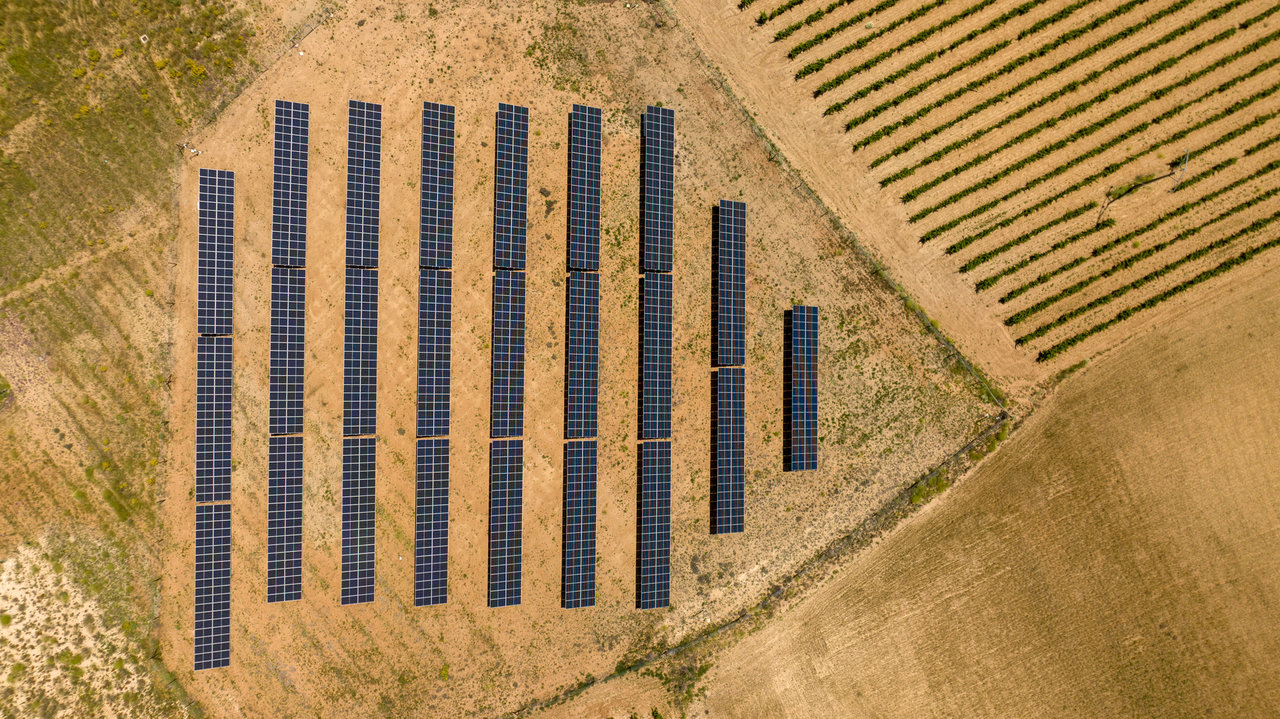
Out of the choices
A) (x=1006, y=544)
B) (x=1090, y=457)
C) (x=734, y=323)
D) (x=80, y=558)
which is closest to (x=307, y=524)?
(x=80, y=558)

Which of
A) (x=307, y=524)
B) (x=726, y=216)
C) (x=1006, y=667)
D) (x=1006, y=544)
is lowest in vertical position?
(x=1006, y=667)

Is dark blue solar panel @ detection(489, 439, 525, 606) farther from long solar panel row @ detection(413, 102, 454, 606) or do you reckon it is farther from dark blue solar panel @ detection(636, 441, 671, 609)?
dark blue solar panel @ detection(636, 441, 671, 609)

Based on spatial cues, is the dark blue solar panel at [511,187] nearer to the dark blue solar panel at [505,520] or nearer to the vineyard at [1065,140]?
the dark blue solar panel at [505,520]

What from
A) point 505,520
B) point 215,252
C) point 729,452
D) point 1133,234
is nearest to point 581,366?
point 505,520

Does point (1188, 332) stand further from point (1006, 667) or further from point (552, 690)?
point (552, 690)

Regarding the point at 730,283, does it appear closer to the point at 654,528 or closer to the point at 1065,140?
the point at 654,528

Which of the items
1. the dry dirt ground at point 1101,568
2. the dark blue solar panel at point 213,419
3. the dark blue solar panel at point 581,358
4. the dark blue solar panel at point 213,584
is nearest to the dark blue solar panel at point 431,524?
the dark blue solar panel at point 581,358

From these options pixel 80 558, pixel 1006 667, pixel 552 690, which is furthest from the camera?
pixel 1006 667
